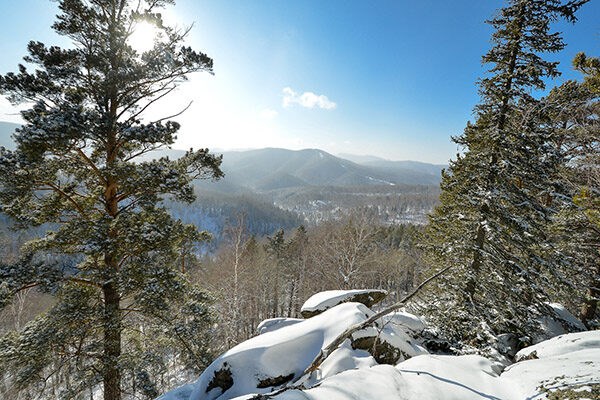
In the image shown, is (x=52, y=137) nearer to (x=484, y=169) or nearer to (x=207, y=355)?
(x=207, y=355)

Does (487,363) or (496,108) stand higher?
(496,108)

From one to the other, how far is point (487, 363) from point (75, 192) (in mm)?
10634

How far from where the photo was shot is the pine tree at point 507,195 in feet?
28.6

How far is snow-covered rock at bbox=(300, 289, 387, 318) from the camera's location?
9.80m

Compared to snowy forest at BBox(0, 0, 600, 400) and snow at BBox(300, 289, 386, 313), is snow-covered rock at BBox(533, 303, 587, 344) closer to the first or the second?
snowy forest at BBox(0, 0, 600, 400)

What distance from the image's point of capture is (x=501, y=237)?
28.8 feet

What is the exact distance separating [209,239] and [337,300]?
5.14 metres

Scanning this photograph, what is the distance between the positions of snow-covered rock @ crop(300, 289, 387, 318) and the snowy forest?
0.08 meters

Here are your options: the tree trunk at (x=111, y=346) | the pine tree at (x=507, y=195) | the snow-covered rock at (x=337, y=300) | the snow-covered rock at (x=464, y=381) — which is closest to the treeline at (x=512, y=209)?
the pine tree at (x=507, y=195)

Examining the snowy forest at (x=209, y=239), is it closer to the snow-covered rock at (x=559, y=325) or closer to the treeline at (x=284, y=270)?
the snow-covered rock at (x=559, y=325)

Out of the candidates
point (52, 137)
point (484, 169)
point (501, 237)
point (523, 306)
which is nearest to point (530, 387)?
point (501, 237)

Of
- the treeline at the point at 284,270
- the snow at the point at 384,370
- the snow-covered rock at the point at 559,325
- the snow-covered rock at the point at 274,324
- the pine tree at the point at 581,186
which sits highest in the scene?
the pine tree at the point at 581,186

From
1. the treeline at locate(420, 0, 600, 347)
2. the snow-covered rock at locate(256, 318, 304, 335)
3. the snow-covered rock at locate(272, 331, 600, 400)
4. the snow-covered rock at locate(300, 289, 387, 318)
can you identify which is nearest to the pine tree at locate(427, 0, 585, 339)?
the treeline at locate(420, 0, 600, 347)

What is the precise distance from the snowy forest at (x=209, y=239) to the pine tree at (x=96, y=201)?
0.04 m
